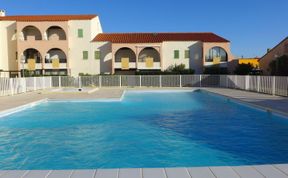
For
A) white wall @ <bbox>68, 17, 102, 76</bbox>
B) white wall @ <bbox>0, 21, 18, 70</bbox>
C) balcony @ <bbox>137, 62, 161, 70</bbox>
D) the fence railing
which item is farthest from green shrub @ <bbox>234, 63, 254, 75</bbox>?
white wall @ <bbox>0, 21, 18, 70</bbox>

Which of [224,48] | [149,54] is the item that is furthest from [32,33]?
[224,48]

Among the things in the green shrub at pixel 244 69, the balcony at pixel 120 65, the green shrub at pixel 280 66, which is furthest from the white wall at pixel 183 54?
the green shrub at pixel 280 66

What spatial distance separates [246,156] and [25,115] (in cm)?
947

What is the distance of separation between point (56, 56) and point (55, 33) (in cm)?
300

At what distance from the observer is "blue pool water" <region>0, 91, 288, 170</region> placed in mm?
7102

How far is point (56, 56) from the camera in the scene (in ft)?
135

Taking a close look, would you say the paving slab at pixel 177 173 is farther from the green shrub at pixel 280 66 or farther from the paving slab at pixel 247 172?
the green shrub at pixel 280 66

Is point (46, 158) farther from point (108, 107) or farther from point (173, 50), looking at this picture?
point (173, 50)

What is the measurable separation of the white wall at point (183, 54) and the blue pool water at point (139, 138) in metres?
25.6

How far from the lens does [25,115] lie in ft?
44.5

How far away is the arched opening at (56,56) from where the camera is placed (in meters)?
40.8

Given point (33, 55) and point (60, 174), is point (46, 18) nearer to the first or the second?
point (33, 55)

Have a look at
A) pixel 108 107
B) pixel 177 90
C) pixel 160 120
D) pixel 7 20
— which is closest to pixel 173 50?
pixel 177 90

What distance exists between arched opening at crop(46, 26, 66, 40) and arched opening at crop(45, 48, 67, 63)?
5.33 ft
